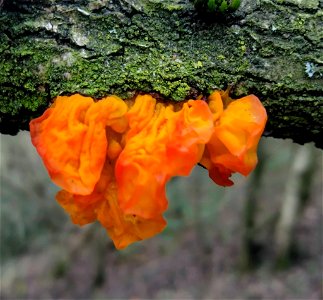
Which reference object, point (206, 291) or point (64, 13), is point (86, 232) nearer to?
point (206, 291)

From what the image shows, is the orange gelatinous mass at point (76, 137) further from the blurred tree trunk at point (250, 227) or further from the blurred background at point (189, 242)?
the blurred tree trunk at point (250, 227)

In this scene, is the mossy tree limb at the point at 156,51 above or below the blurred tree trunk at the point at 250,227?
above

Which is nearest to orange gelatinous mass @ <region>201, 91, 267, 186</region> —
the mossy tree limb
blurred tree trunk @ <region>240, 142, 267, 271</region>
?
the mossy tree limb

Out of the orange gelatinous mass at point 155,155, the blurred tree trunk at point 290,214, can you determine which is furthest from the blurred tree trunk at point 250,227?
the orange gelatinous mass at point 155,155

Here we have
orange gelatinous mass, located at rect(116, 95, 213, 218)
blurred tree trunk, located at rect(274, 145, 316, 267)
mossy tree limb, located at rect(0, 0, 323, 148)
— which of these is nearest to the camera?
orange gelatinous mass, located at rect(116, 95, 213, 218)

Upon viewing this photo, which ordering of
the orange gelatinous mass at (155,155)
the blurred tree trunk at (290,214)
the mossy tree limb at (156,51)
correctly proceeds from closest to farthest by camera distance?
the orange gelatinous mass at (155,155) < the mossy tree limb at (156,51) < the blurred tree trunk at (290,214)

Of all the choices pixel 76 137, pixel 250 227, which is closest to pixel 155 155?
pixel 76 137

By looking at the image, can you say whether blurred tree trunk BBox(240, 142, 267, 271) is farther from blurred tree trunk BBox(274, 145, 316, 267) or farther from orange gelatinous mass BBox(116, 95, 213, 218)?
orange gelatinous mass BBox(116, 95, 213, 218)
